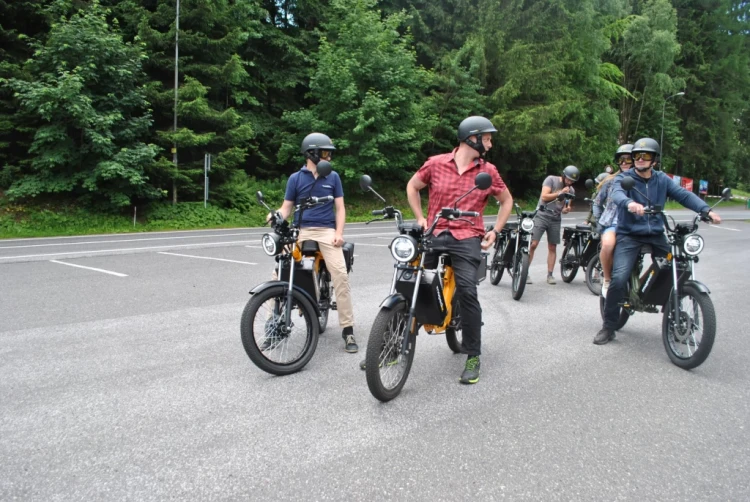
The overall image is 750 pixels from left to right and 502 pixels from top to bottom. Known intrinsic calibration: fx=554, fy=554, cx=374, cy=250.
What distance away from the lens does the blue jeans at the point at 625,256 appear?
5.17 meters

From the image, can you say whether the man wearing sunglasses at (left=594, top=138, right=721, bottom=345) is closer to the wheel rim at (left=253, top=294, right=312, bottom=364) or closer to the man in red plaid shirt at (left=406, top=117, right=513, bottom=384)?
the man in red plaid shirt at (left=406, top=117, right=513, bottom=384)

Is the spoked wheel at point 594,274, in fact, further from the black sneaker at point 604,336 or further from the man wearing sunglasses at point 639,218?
the man wearing sunglasses at point 639,218

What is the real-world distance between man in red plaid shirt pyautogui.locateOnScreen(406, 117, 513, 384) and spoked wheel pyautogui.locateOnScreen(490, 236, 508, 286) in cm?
408

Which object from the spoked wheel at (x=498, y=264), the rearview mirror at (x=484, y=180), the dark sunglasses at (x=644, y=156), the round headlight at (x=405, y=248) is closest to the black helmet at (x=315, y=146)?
the round headlight at (x=405, y=248)

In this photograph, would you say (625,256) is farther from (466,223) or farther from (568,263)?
(568,263)

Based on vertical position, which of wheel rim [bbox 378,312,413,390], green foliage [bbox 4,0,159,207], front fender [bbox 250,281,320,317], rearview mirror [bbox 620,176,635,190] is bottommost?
wheel rim [bbox 378,312,413,390]

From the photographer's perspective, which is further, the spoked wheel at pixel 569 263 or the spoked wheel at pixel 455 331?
the spoked wheel at pixel 569 263

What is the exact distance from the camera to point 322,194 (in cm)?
511

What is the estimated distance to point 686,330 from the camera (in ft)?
15.5

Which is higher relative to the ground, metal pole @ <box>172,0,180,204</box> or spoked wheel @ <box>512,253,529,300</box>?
metal pole @ <box>172,0,180,204</box>

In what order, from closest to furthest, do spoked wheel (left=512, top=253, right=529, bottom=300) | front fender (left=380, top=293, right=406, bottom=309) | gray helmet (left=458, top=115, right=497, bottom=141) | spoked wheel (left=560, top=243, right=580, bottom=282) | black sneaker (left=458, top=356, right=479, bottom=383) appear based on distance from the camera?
front fender (left=380, top=293, right=406, bottom=309) → gray helmet (left=458, top=115, right=497, bottom=141) → black sneaker (left=458, top=356, right=479, bottom=383) → spoked wheel (left=512, top=253, right=529, bottom=300) → spoked wheel (left=560, top=243, right=580, bottom=282)

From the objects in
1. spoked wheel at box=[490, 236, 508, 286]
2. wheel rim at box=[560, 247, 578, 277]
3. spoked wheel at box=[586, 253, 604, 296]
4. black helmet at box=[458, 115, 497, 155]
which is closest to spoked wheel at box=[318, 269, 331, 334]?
black helmet at box=[458, 115, 497, 155]

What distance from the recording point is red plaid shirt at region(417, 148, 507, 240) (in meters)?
4.20

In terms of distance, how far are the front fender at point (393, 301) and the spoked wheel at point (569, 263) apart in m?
5.69
